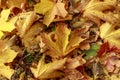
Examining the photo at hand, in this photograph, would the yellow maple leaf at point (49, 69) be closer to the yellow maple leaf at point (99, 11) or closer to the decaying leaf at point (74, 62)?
the decaying leaf at point (74, 62)

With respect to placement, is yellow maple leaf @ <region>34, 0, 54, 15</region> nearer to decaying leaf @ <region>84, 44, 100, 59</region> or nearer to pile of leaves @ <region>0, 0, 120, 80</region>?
pile of leaves @ <region>0, 0, 120, 80</region>

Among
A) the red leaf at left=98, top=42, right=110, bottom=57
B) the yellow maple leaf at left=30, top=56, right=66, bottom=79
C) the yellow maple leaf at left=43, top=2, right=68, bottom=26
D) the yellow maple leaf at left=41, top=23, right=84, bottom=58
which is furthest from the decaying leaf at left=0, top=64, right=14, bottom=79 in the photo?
the red leaf at left=98, top=42, right=110, bottom=57

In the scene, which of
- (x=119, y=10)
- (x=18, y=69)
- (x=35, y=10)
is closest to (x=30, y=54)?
(x=18, y=69)

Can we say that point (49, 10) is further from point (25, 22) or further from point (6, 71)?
point (6, 71)

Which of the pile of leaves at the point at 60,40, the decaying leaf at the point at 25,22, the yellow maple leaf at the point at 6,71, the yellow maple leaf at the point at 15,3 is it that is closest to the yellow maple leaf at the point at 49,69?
the pile of leaves at the point at 60,40

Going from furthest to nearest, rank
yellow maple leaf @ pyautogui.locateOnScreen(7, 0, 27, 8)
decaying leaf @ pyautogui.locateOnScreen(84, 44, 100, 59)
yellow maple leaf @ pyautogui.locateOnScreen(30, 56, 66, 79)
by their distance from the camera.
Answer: yellow maple leaf @ pyautogui.locateOnScreen(7, 0, 27, 8)
decaying leaf @ pyautogui.locateOnScreen(84, 44, 100, 59)
yellow maple leaf @ pyautogui.locateOnScreen(30, 56, 66, 79)

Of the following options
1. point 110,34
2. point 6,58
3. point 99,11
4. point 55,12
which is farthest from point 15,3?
point 110,34

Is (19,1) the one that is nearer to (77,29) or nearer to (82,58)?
(77,29)
